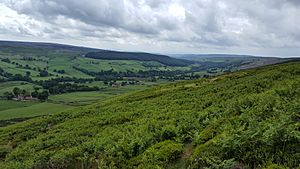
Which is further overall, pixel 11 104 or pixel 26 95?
pixel 26 95

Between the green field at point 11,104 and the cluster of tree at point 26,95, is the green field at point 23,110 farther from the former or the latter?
→ the cluster of tree at point 26,95

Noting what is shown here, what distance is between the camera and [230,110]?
2388 cm

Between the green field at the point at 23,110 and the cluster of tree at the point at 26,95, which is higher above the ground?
the green field at the point at 23,110

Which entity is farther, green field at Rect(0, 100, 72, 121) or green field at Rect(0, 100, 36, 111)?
green field at Rect(0, 100, 36, 111)

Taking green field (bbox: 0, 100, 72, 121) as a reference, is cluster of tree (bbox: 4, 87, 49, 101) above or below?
below

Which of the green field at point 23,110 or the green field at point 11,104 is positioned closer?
the green field at point 23,110

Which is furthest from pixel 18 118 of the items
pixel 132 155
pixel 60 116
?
pixel 132 155

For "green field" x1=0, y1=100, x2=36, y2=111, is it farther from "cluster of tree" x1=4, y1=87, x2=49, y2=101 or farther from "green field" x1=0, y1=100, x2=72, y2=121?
"cluster of tree" x1=4, y1=87, x2=49, y2=101

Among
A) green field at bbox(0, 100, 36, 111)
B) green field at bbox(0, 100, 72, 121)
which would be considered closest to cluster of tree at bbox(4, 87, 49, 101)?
green field at bbox(0, 100, 36, 111)

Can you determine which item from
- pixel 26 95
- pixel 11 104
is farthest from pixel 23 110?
pixel 26 95

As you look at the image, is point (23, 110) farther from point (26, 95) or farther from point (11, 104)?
point (26, 95)

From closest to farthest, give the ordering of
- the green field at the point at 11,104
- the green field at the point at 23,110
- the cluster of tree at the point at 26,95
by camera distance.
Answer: the green field at the point at 23,110
the green field at the point at 11,104
the cluster of tree at the point at 26,95

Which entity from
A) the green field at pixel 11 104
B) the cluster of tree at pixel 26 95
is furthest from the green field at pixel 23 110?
the cluster of tree at pixel 26 95

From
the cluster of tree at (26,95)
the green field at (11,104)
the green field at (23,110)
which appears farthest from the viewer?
the cluster of tree at (26,95)
